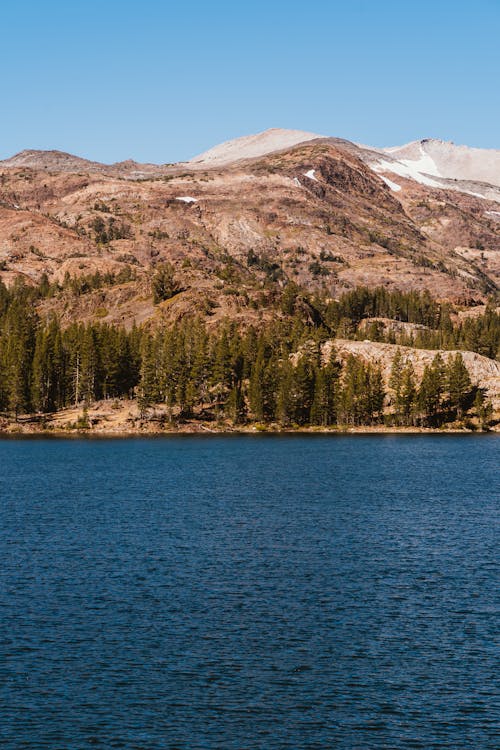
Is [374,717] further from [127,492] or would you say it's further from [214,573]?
[127,492]

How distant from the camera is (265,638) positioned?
52531 millimetres

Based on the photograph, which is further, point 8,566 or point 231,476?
point 231,476

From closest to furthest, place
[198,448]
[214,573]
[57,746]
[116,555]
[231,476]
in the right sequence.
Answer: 1. [57,746]
2. [214,573]
3. [116,555]
4. [231,476]
5. [198,448]

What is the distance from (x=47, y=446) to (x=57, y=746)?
139099mm

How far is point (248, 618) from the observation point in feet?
185

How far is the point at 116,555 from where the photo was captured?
7394 cm

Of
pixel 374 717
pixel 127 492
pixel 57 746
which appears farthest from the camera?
pixel 127 492

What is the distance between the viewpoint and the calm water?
4100 centimetres

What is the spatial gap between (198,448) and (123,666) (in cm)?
12527

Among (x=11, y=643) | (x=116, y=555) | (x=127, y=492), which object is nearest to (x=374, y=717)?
(x=11, y=643)

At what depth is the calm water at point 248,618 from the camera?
41000 mm

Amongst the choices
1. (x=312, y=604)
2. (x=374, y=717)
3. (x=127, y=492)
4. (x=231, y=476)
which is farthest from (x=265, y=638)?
(x=231, y=476)

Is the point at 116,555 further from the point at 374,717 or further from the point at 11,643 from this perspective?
the point at 374,717

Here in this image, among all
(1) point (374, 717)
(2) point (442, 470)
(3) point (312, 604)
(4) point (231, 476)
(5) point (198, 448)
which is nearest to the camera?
(1) point (374, 717)
